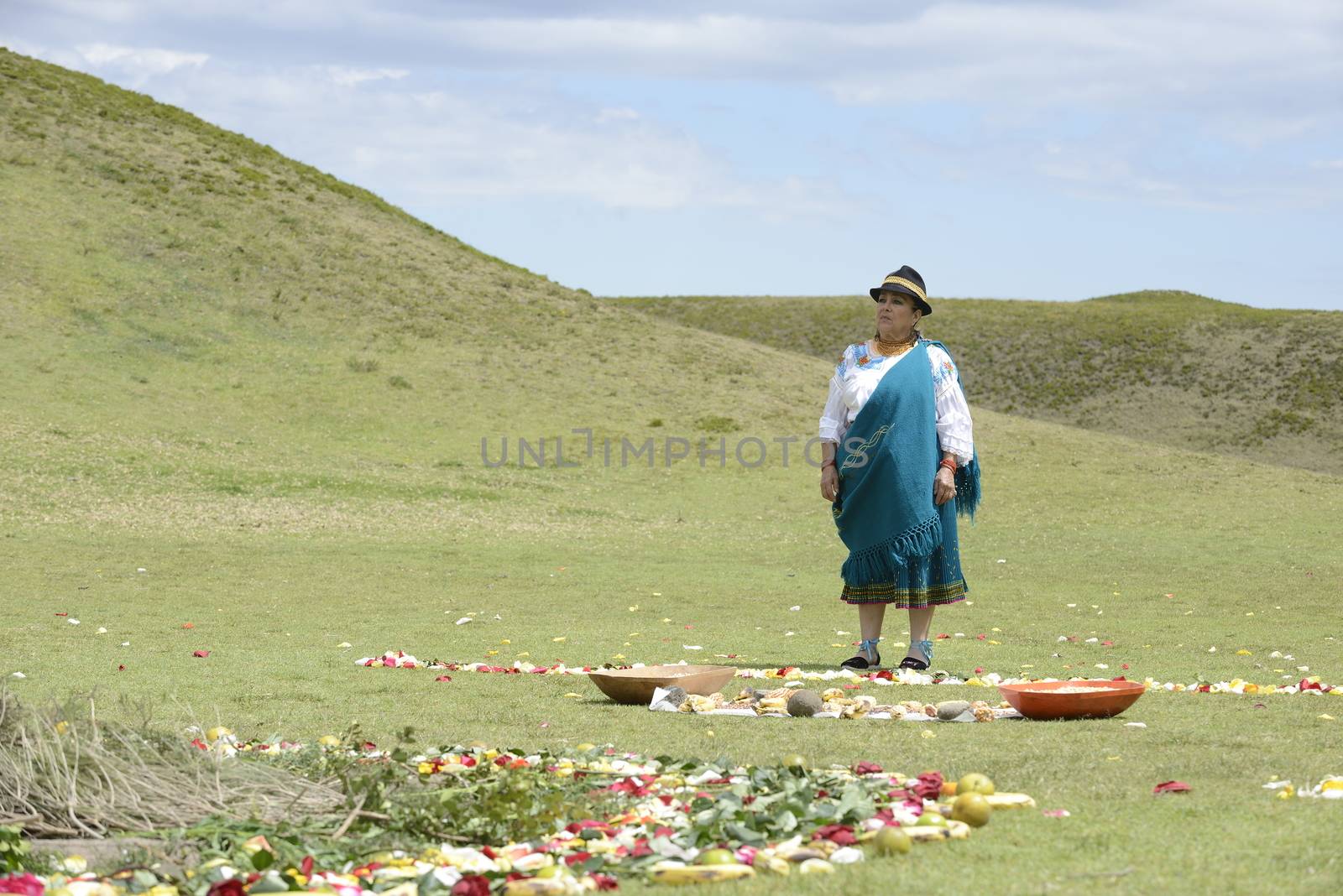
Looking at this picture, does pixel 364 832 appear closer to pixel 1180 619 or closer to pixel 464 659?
pixel 464 659

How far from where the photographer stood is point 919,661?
8555 millimetres

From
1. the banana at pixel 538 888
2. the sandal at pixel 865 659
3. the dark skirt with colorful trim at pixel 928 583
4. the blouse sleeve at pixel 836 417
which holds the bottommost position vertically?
the sandal at pixel 865 659

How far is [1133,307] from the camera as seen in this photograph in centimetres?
7506

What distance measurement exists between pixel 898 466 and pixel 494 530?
1233 cm

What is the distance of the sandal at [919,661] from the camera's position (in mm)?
8531

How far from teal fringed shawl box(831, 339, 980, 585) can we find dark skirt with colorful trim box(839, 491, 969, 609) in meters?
0.05

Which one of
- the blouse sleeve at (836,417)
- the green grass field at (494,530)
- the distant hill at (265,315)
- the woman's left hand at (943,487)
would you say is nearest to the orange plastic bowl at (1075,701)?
the green grass field at (494,530)

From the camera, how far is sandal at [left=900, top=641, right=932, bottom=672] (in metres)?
8.53

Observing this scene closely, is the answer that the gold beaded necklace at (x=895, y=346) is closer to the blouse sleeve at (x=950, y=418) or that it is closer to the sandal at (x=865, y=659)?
the blouse sleeve at (x=950, y=418)

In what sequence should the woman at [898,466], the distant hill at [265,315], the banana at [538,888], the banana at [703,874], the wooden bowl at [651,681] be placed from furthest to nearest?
the distant hill at [265,315] < the woman at [898,466] < the wooden bowl at [651,681] < the banana at [703,874] < the banana at [538,888]

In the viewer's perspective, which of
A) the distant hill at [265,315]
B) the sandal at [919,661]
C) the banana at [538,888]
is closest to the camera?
the banana at [538,888]

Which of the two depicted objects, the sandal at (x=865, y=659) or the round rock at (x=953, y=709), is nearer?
the round rock at (x=953, y=709)

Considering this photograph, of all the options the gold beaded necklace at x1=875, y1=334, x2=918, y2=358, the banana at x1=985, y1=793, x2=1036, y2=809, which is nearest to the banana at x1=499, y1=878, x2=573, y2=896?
the banana at x1=985, y1=793, x2=1036, y2=809

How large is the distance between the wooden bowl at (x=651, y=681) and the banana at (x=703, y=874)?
121 inches
